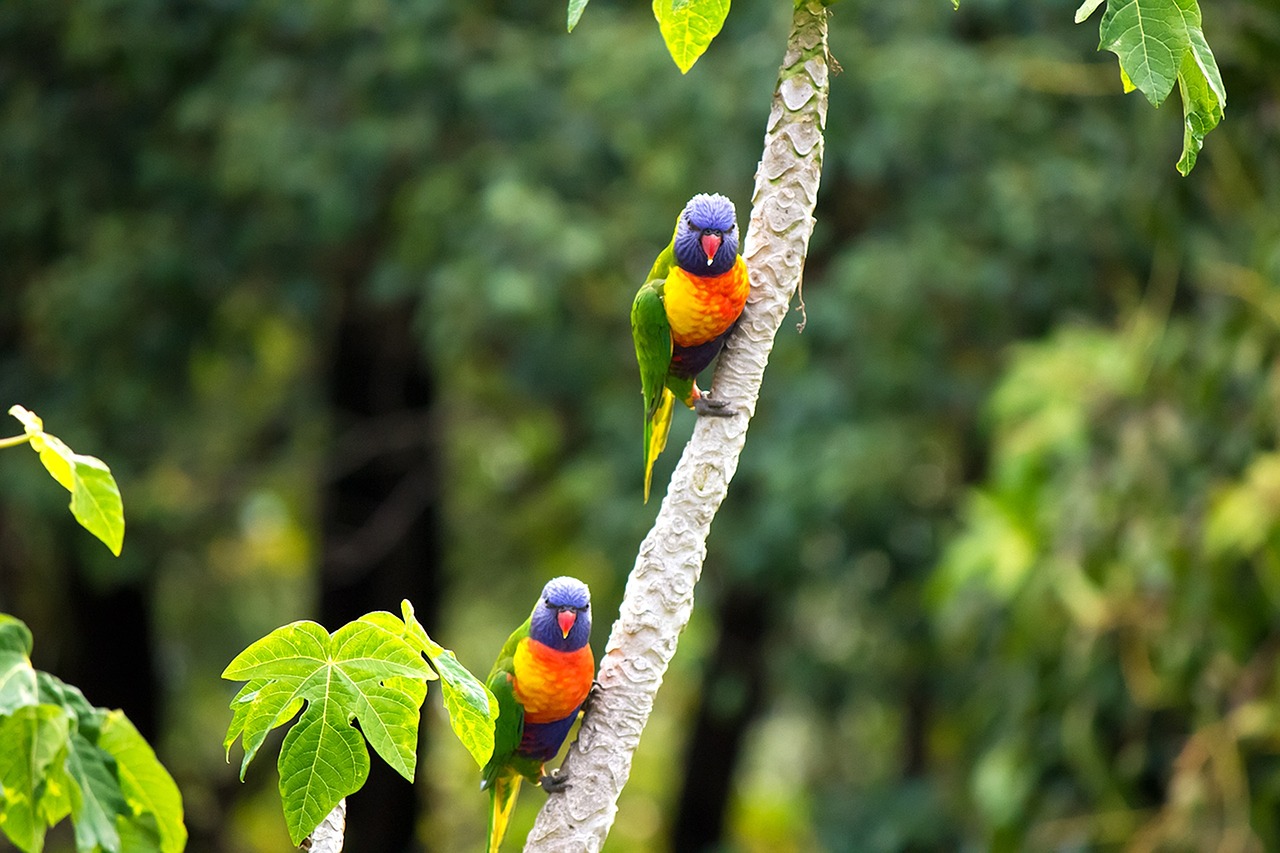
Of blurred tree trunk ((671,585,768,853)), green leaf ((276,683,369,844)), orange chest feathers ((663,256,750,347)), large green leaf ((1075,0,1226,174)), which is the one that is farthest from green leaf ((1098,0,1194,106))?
blurred tree trunk ((671,585,768,853))

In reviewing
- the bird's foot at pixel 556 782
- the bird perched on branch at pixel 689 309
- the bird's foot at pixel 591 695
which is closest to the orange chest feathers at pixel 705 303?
the bird perched on branch at pixel 689 309

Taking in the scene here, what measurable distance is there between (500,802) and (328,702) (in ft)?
2.45

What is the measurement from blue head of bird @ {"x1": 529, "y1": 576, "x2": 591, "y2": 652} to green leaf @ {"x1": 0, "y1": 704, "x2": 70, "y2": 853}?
811 mm

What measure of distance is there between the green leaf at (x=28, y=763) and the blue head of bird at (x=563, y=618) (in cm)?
81

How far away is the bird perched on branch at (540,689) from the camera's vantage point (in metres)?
1.82

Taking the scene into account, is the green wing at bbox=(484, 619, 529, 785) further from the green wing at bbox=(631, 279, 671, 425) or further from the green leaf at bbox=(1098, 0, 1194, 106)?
the green leaf at bbox=(1098, 0, 1194, 106)

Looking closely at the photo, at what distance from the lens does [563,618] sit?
1874mm

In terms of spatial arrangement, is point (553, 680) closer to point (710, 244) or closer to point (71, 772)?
point (710, 244)

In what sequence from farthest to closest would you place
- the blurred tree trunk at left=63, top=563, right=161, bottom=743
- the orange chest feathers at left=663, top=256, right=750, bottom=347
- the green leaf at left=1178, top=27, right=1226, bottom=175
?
the blurred tree trunk at left=63, top=563, right=161, bottom=743 < the orange chest feathers at left=663, top=256, right=750, bottom=347 < the green leaf at left=1178, top=27, right=1226, bottom=175

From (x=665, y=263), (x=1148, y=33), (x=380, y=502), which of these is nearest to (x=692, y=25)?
(x=1148, y=33)

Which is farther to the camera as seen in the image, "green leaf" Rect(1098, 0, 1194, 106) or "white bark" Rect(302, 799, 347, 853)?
"white bark" Rect(302, 799, 347, 853)

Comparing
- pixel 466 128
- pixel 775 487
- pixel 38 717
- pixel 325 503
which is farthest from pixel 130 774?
pixel 325 503

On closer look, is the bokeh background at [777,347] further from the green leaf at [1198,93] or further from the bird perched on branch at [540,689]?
the green leaf at [1198,93]

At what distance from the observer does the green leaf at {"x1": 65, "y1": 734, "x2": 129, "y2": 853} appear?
3.67 feet
